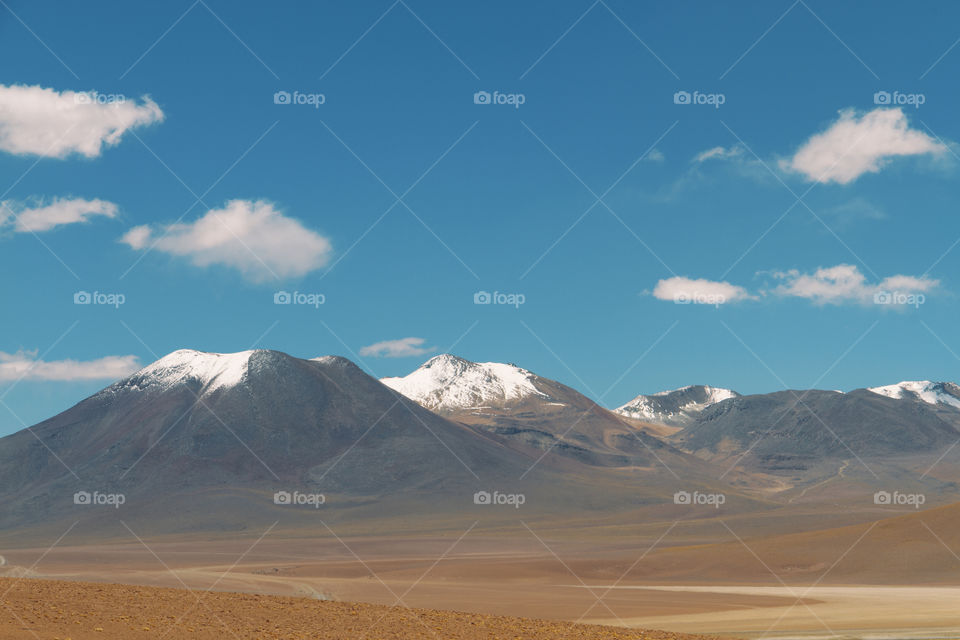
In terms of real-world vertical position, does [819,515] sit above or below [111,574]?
above

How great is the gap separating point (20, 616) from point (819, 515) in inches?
6085

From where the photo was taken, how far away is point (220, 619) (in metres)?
29.6

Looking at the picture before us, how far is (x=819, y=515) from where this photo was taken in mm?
160250

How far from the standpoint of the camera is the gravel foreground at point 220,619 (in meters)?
26.1

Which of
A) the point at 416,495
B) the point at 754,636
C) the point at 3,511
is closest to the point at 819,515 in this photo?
the point at 416,495

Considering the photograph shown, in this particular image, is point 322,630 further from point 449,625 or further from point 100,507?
point 100,507

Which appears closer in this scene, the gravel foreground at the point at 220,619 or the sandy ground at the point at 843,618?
the gravel foreground at the point at 220,619

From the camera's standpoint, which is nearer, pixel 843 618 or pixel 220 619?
pixel 220 619

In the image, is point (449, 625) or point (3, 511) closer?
point (449, 625)

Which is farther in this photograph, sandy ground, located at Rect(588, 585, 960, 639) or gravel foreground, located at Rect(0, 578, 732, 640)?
sandy ground, located at Rect(588, 585, 960, 639)

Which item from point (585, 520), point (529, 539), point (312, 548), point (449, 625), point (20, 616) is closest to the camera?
point (20, 616)

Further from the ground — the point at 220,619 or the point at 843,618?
the point at 220,619

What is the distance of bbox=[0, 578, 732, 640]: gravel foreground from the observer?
85.8 feet

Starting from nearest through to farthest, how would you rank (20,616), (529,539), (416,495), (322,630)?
(20,616), (322,630), (529,539), (416,495)
